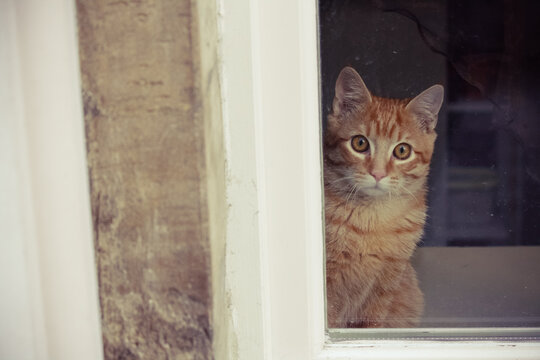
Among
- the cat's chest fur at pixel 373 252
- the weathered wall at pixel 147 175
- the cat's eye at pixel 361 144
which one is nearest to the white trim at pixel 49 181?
the weathered wall at pixel 147 175

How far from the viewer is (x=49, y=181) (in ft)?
2.27

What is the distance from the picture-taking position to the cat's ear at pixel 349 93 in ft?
3.58

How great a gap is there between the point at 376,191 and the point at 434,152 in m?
0.20

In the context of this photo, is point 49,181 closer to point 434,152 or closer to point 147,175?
point 147,175

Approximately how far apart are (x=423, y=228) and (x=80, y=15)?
929 millimetres

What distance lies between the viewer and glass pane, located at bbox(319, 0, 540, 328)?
108 centimetres

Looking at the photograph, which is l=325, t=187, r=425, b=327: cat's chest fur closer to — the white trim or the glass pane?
the glass pane

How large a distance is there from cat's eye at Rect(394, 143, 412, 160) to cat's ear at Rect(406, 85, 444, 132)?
0.22 ft

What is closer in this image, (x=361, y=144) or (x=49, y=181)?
(x=49, y=181)

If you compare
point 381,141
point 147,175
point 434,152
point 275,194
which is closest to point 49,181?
point 147,175

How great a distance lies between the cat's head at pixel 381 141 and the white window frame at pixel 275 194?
408 millimetres

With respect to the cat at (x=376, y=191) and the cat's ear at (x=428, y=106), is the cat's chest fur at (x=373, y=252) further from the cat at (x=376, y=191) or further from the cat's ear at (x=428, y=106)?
the cat's ear at (x=428, y=106)

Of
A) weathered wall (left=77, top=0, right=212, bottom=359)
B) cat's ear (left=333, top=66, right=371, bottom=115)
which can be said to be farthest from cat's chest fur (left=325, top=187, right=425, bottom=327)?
weathered wall (left=77, top=0, right=212, bottom=359)

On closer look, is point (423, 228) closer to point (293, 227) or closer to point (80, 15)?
point (293, 227)
